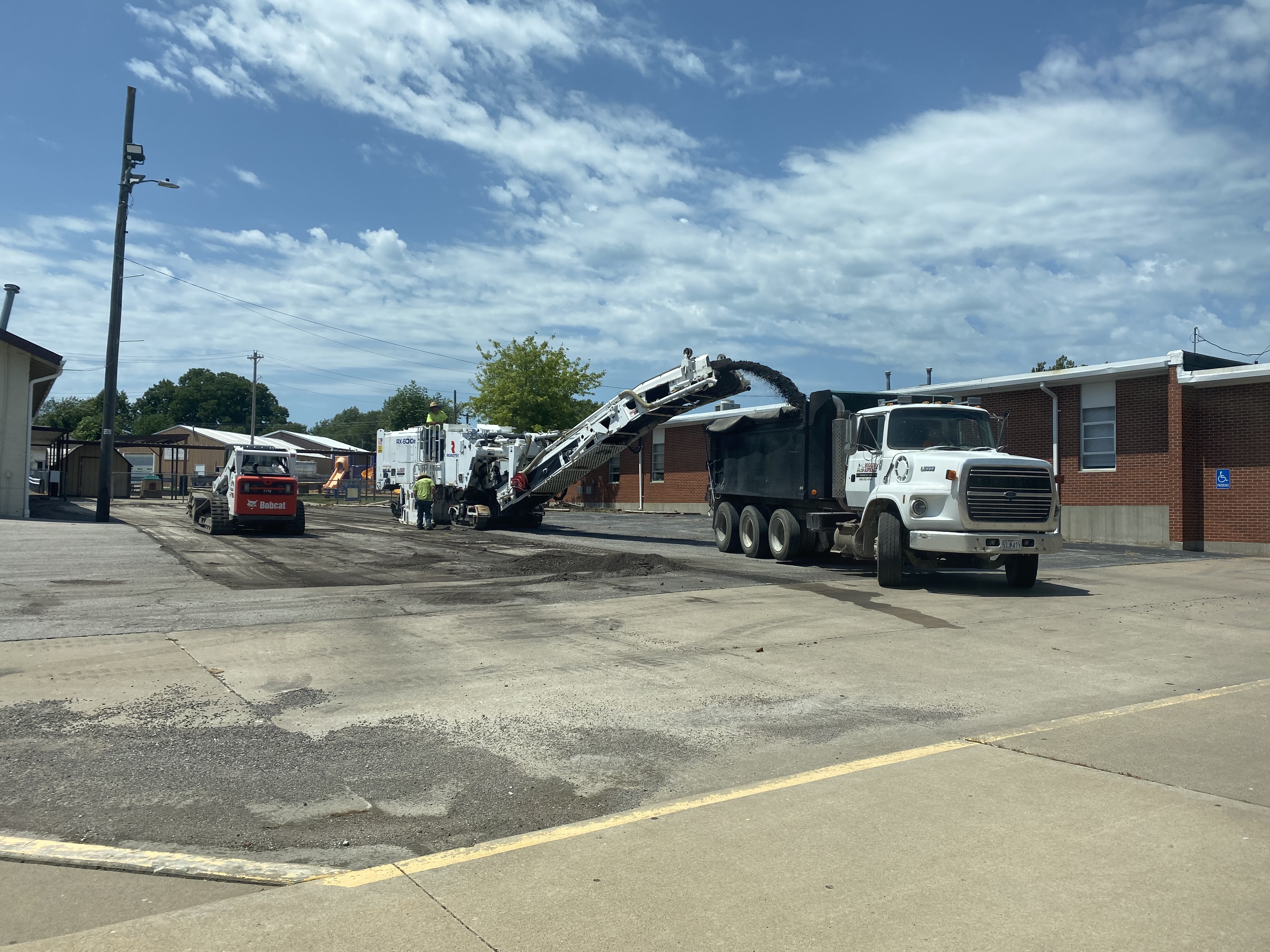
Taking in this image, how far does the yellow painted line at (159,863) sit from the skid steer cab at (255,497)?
20.2 m

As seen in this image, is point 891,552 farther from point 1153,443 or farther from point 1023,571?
point 1153,443

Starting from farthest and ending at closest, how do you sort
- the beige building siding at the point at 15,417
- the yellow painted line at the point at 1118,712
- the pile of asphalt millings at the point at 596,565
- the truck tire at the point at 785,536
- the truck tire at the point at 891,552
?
1. the beige building siding at the point at 15,417
2. the truck tire at the point at 785,536
3. the pile of asphalt millings at the point at 596,565
4. the truck tire at the point at 891,552
5. the yellow painted line at the point at 1118,712

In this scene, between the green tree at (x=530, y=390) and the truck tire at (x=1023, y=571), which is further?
the green tree at (x=530, y=390)

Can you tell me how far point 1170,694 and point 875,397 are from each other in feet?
31.9

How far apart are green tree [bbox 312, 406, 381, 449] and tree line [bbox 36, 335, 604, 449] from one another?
0.54 feet

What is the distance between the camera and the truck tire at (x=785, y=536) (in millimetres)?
17500

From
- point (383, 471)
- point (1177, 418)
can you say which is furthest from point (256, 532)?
point (1177, 418)

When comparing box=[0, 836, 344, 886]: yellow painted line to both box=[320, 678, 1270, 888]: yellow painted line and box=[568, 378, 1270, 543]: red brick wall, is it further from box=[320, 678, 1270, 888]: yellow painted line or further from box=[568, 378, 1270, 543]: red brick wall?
box=[568, 378, 1270, 543]: red brick wall

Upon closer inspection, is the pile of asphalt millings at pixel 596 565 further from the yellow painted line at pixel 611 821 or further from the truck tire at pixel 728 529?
the yellow painted line at pixel 611 821

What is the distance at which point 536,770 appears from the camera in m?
5.73

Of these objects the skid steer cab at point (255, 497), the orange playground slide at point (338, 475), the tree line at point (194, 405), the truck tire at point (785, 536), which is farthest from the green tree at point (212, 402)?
the truck tire at point (785, 536)

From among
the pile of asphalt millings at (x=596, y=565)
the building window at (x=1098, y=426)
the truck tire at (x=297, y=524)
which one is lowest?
the pile of asphalt millings at (x=596, y=565)

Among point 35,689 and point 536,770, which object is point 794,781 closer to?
point 536,770

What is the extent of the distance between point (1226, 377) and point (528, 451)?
17.2 meters
